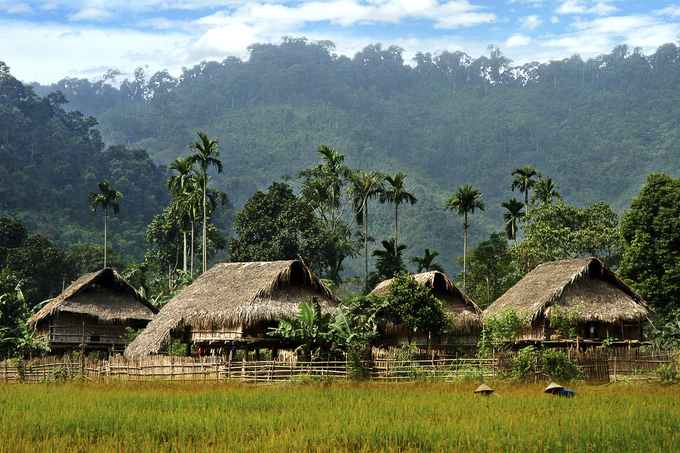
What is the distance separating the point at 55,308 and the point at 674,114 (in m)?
107

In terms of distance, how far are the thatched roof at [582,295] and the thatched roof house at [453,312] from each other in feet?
2.32

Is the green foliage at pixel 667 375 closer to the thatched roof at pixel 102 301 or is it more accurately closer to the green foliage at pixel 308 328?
the green foliage at pixel 308 328

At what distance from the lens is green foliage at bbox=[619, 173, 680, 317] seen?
2778 centimetres

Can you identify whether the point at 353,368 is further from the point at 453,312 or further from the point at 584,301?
the point at 584,301

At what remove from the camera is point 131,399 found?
44.5ft

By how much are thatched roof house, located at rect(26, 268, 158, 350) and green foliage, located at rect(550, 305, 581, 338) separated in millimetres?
16520

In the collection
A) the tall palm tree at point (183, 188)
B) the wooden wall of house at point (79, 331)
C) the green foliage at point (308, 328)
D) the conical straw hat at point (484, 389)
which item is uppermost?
the tall palm tree at point (183, 188)

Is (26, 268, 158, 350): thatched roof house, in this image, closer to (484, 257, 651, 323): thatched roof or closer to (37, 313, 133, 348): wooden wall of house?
(37, 313, 133, 348): wooden wall of house

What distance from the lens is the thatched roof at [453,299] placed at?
1017 inches

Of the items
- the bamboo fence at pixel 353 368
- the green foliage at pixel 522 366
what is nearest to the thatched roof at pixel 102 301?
the bamboo fence at pixel 353 368

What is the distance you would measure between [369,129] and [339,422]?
119 m

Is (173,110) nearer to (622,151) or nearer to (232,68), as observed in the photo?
(232,68)

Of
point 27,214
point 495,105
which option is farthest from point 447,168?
point 27,214

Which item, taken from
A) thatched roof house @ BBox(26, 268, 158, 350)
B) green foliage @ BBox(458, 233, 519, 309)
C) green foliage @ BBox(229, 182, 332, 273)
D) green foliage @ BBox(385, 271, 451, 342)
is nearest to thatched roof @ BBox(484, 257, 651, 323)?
green foliage @ BBox(385, 271, 451, 342)
